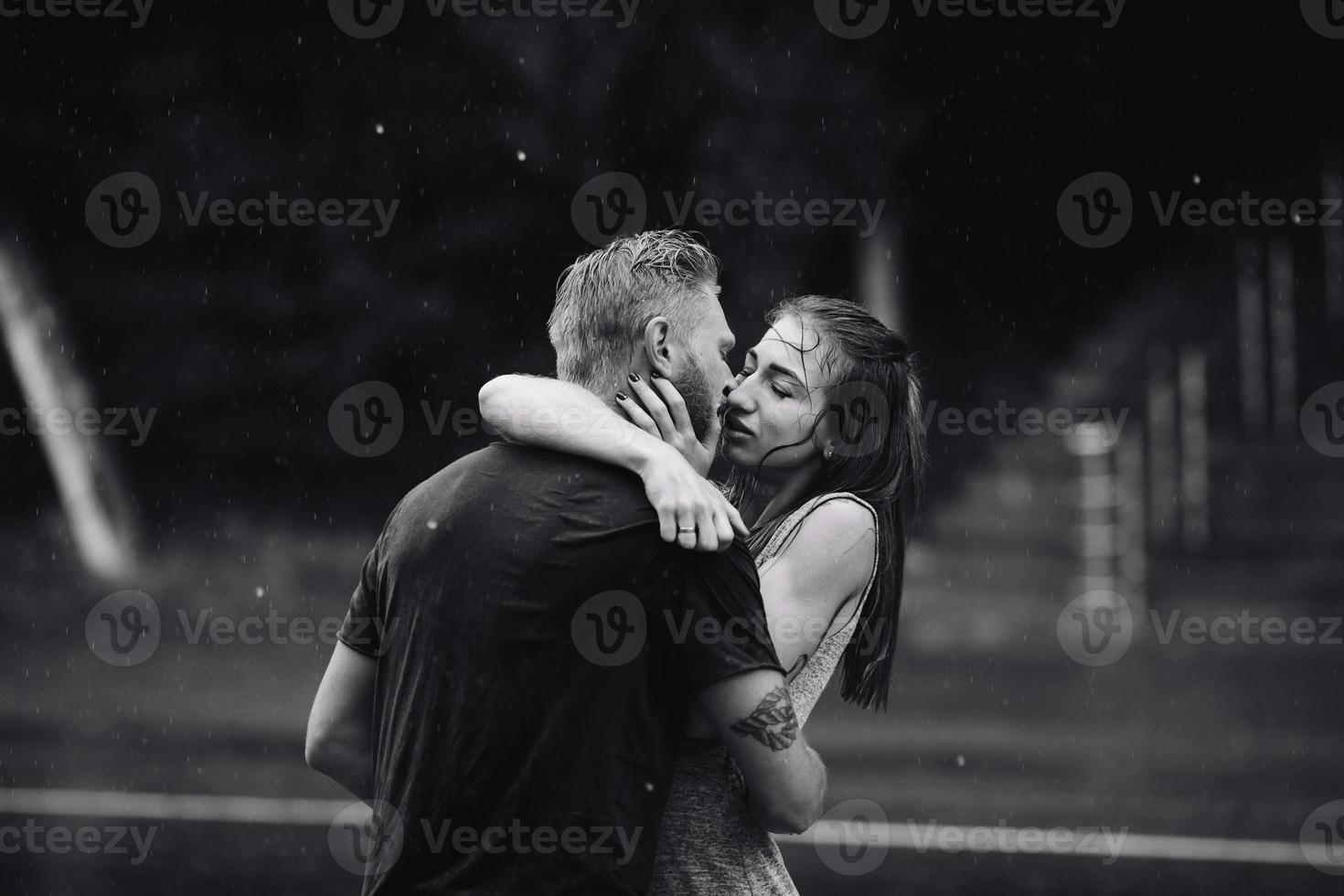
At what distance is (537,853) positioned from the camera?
1696 mm

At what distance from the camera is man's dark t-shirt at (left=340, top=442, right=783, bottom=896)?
1703 mm

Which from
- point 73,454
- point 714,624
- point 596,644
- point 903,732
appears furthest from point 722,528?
point 73,454

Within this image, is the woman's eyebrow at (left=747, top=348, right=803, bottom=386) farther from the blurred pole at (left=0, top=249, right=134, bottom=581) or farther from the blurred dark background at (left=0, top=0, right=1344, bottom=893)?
the blurred pole at (left=0, top=249, right=134, bottom=581)

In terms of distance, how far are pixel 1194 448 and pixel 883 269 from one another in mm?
4176

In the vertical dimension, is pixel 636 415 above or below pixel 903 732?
above

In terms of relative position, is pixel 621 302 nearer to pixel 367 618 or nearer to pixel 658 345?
pixel 658 345

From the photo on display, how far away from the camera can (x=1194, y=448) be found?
13625 mm

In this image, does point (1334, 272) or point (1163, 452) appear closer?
point (1334, 272)

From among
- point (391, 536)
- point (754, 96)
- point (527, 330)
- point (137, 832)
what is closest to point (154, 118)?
point (527, 330)

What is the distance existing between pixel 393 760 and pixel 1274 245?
13.4 metres

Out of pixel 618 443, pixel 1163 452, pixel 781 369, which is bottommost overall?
pixel 1163 452

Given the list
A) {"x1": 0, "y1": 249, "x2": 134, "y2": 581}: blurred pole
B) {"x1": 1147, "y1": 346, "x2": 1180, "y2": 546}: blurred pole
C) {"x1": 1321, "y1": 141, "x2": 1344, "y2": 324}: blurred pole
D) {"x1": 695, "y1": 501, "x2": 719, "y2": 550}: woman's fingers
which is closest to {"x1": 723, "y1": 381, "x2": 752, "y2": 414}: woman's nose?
{"x1": 695, "y1": 501, "x2": 719, "y2": 550}: woman's fingers

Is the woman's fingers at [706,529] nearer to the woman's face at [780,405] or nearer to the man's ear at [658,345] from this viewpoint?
the man's ear at [658,345]

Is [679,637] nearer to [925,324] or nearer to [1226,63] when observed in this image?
[1226,63]
